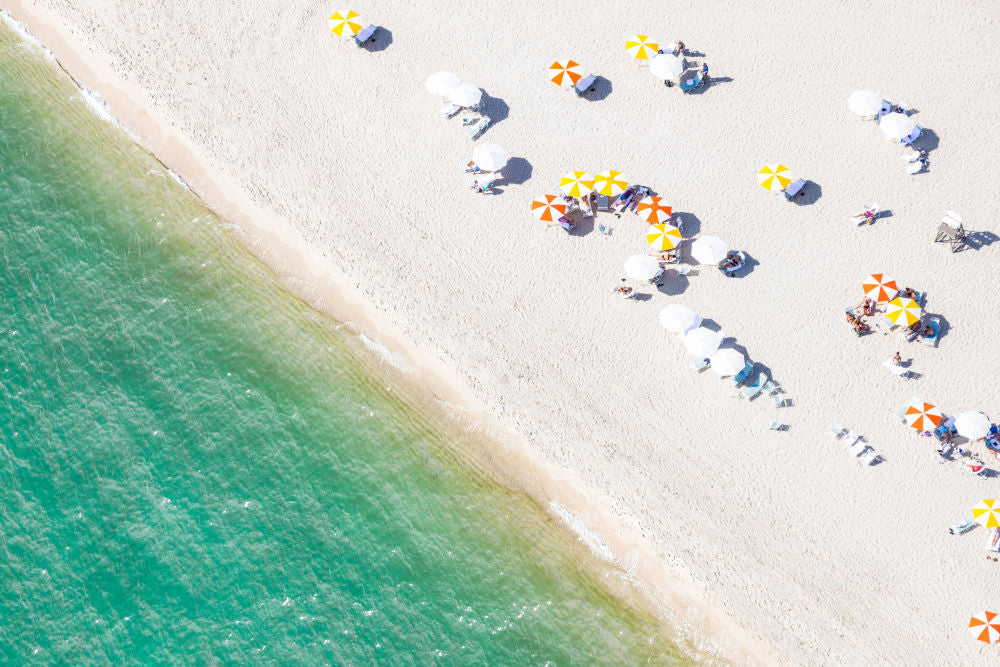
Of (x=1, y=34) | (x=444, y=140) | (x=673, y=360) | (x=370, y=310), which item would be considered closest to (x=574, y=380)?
(x=673, y=360)

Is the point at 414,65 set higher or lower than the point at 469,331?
higher

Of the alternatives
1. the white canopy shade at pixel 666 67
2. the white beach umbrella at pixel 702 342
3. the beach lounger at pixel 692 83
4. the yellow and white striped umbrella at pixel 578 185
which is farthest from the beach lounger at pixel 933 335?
the white canopy shade at pixel 666 67

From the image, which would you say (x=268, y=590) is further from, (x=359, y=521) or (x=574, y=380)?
(x=574, y=380)

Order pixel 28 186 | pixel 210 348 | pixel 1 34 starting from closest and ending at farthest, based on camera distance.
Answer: pixel 210 348 < pixel 28 186 < pixel 1 34

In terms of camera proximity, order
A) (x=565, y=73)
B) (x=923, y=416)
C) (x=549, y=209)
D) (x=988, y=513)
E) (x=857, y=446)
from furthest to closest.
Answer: (x=565, y=73)
(x=549, y=209)
(x=857, y=446)
(x=923, y=416)
(x=988, y=513)

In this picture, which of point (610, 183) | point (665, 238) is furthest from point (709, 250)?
point (610, 183)

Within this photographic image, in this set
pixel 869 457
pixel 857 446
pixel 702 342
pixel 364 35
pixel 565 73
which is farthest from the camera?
pixel 364 35

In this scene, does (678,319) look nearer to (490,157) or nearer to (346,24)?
(490,157)
